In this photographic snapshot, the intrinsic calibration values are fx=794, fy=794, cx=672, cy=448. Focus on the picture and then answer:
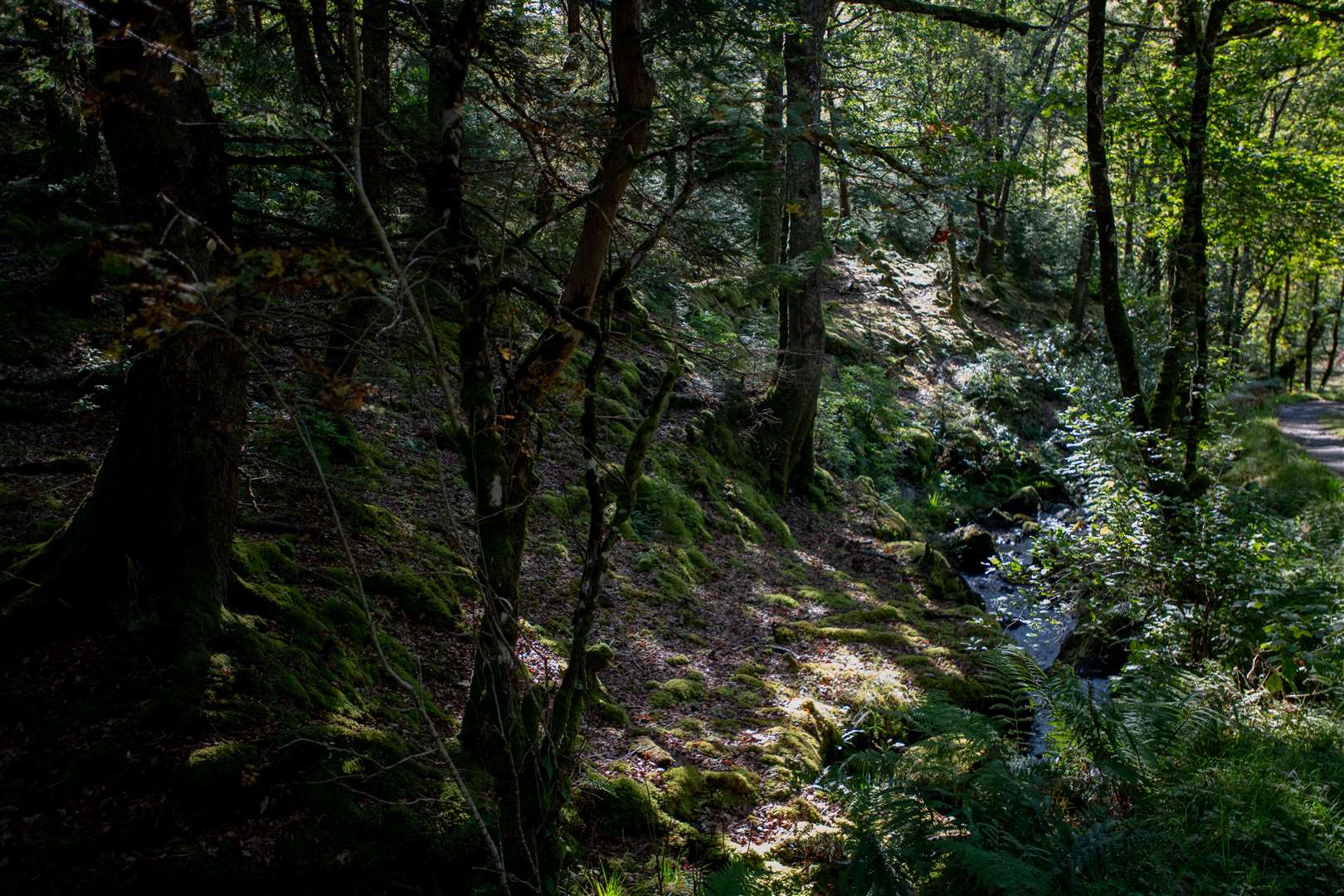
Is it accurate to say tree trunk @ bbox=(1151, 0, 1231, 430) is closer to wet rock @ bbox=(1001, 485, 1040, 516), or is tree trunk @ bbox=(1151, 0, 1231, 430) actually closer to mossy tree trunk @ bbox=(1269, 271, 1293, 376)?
wet rock @ bbox=(1001, 485, 1040, 516)

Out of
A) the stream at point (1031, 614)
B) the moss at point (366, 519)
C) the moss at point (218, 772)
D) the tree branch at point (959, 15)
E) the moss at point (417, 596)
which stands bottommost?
the stream at point (1031, 614)

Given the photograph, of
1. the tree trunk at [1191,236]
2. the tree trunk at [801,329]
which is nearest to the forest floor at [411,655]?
the tree trunk at [801,329]

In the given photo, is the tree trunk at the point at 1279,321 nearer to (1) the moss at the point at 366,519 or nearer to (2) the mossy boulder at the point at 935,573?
(2) the mossy boulder at the point at 935,573

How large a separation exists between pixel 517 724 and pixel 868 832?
1.73m

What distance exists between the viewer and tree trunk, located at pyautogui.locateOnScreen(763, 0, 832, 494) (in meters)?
9.81

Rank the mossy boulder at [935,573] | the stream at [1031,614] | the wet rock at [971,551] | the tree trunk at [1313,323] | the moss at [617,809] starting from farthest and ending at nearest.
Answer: the tree trunk at [1313,323] < the wet rock at [971,551] < the mossy boulder at [935,573] < the stream at [1031,614] < the moss at [617,809]

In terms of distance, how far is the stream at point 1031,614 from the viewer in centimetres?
725

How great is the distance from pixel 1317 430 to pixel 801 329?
1818 centimetres

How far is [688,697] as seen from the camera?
6.20m

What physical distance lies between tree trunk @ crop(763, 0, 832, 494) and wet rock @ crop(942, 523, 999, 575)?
2381 millimetres

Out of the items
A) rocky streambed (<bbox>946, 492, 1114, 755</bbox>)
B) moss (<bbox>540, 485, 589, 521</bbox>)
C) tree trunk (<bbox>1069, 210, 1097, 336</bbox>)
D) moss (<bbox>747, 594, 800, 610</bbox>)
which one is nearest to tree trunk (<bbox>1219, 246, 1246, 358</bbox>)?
tree trunk (<bbox>1069, 210, 1097, 336</bbox>)

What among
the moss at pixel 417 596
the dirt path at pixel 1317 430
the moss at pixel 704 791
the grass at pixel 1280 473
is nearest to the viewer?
the moss at pixel 704 791

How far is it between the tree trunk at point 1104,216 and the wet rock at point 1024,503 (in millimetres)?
5320

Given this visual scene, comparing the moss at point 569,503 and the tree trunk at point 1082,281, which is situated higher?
the tree trunk at point 1082,281
